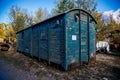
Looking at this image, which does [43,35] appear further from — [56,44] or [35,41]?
[56,44]

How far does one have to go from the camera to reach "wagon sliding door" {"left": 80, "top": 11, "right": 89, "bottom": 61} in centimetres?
696

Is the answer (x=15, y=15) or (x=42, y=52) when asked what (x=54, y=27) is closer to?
(x=42, y=52)

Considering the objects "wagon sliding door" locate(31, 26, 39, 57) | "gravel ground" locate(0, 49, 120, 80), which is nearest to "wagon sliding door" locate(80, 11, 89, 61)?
"gravel ground" locate(0, 49, 120, 80)

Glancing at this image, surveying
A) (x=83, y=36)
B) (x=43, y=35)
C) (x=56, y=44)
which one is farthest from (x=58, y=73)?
(x=43, y=35)

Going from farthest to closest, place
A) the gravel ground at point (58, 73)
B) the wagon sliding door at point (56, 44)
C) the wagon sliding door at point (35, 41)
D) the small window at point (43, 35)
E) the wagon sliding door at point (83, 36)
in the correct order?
the wagon sliding door at point (35, 41) → the small window at point (43, 35) → the wagon sliding door at point (83, 36) → the wagon sliding door at point (56, 44) → the gravel ground at point (58, 73)

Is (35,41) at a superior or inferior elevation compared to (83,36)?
inferior

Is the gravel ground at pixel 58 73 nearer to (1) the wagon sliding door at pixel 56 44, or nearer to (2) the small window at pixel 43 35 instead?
(1) the wagon sliding door at pixel 56 44

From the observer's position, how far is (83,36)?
281 inches

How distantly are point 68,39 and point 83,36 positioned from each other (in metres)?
1.63

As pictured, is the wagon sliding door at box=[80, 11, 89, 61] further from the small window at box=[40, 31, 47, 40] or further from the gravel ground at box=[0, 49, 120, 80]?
the small window at box=[40, 31, 47, 40]

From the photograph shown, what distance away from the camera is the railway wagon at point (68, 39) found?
596 centimetres

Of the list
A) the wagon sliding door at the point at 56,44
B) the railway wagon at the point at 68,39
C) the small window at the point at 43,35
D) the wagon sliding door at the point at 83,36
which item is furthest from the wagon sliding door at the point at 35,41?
the wagon sliding door at the point at 83,36

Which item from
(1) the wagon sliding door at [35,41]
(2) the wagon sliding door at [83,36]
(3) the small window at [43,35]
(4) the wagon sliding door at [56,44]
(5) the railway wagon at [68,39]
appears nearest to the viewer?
(5) the railway wagon at [68,39]

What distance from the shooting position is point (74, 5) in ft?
67.8
